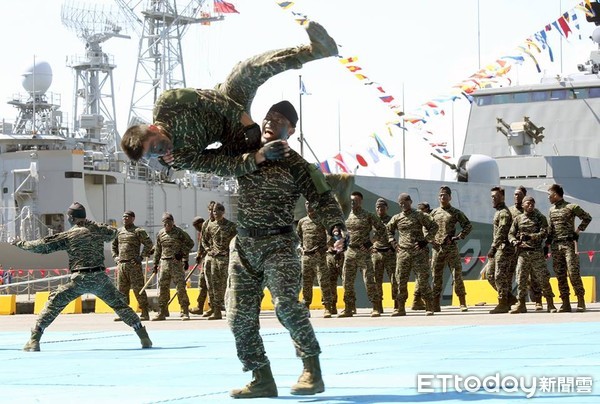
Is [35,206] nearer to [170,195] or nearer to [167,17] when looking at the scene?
[170,195]

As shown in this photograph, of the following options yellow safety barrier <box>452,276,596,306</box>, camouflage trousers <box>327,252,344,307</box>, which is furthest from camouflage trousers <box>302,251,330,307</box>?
yellow safety barrier <box>452,276,596,306</box>

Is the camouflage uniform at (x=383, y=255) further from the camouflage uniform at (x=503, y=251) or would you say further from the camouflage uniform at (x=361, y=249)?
the camouflage uniform at (x=503, y=251)

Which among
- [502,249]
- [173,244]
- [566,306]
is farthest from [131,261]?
[566,306]

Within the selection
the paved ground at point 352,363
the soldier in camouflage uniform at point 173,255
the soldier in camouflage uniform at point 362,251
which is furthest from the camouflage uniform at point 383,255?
the soldier in camouflage uniform at point 173,255

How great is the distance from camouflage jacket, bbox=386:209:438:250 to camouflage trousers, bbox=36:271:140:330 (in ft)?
20.2

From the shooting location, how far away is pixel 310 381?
19.9ft

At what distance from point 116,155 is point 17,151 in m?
4.60

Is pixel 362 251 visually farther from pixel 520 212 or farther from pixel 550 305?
pixel 550 305

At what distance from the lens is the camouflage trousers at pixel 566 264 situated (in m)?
14.6

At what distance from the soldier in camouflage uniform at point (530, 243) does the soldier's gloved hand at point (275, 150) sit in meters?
9.50

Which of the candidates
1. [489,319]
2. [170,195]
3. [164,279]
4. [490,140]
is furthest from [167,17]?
[489,319]

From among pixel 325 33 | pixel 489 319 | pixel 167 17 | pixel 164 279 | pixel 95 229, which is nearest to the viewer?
pixel 325 33

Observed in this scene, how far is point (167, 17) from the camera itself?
59875 millimetres

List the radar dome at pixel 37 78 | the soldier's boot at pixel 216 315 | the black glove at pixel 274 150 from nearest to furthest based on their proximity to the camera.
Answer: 1. the black glove at pixel 274 150
2. the soldier's boot at pixel 216 315
3. the radar dome at pixel 37 78
